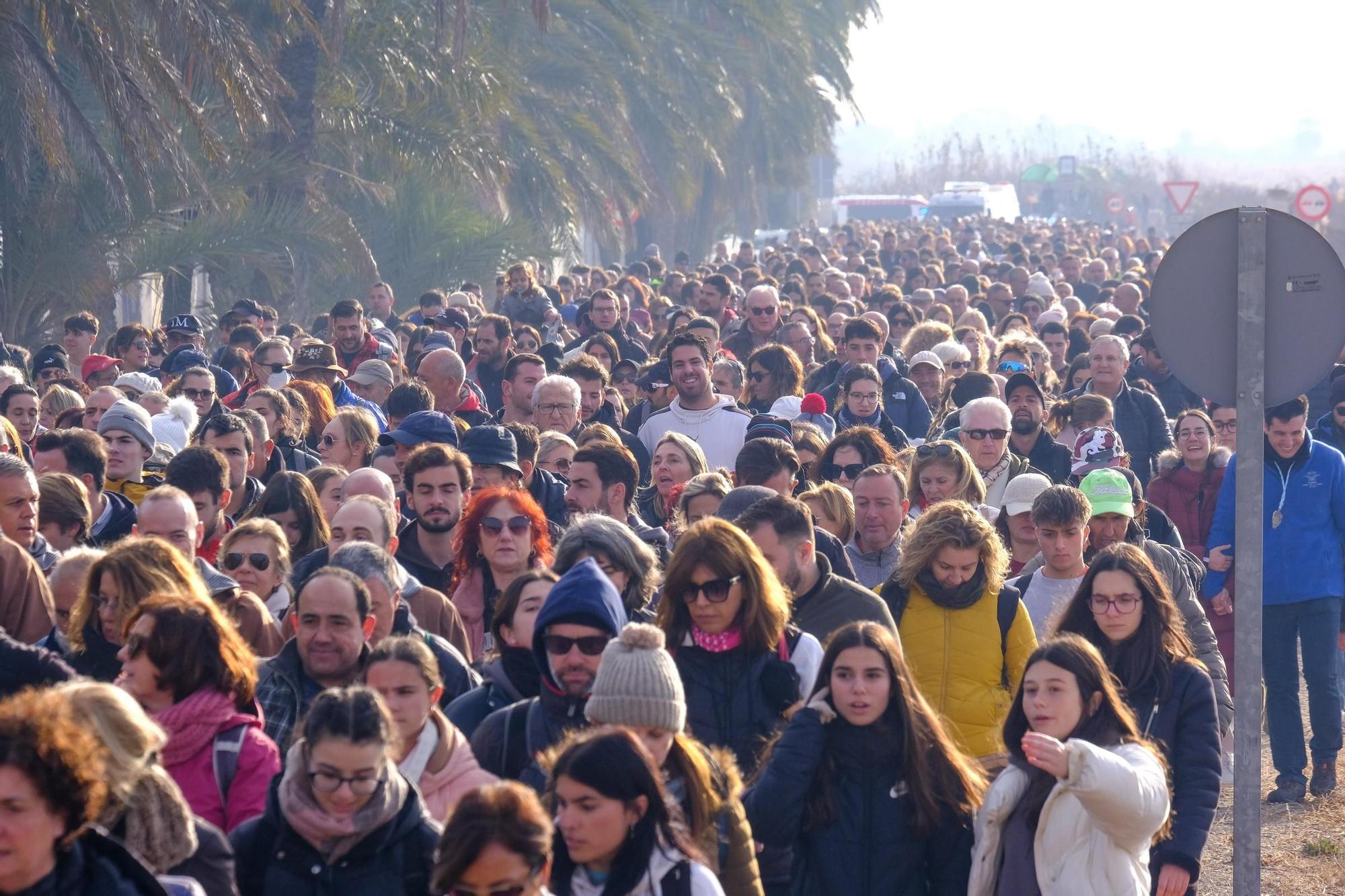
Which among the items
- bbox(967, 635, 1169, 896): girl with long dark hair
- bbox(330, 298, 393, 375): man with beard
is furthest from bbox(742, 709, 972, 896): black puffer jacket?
bbox(330, 298, 393, 375): man with beard

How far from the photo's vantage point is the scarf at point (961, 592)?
6.13 m

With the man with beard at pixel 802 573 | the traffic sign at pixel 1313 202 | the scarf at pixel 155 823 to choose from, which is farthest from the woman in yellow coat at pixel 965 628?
the traffic sign at pixel 1313 202

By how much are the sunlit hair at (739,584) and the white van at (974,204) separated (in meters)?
47.5

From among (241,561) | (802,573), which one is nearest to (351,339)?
(241,561)

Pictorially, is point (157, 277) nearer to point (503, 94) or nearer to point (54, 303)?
point (54, 303)

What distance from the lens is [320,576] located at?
5.16m

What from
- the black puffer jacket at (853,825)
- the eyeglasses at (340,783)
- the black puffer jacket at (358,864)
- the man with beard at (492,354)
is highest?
the man with beard at (492,354)

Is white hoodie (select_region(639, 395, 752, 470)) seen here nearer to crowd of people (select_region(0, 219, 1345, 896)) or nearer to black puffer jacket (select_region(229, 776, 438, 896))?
crowd of people (select_region(0, 219, 1345, 896))

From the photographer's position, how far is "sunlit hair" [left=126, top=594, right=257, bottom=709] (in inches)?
178

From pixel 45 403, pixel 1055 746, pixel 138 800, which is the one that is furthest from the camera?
pixel 45 403

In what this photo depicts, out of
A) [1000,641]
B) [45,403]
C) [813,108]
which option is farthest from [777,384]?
[813,108]

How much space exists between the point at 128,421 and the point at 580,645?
4120 mm

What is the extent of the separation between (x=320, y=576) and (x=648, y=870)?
160 cm

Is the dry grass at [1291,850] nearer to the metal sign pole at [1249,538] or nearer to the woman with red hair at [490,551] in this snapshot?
the metal sign pole at [1249,538]
